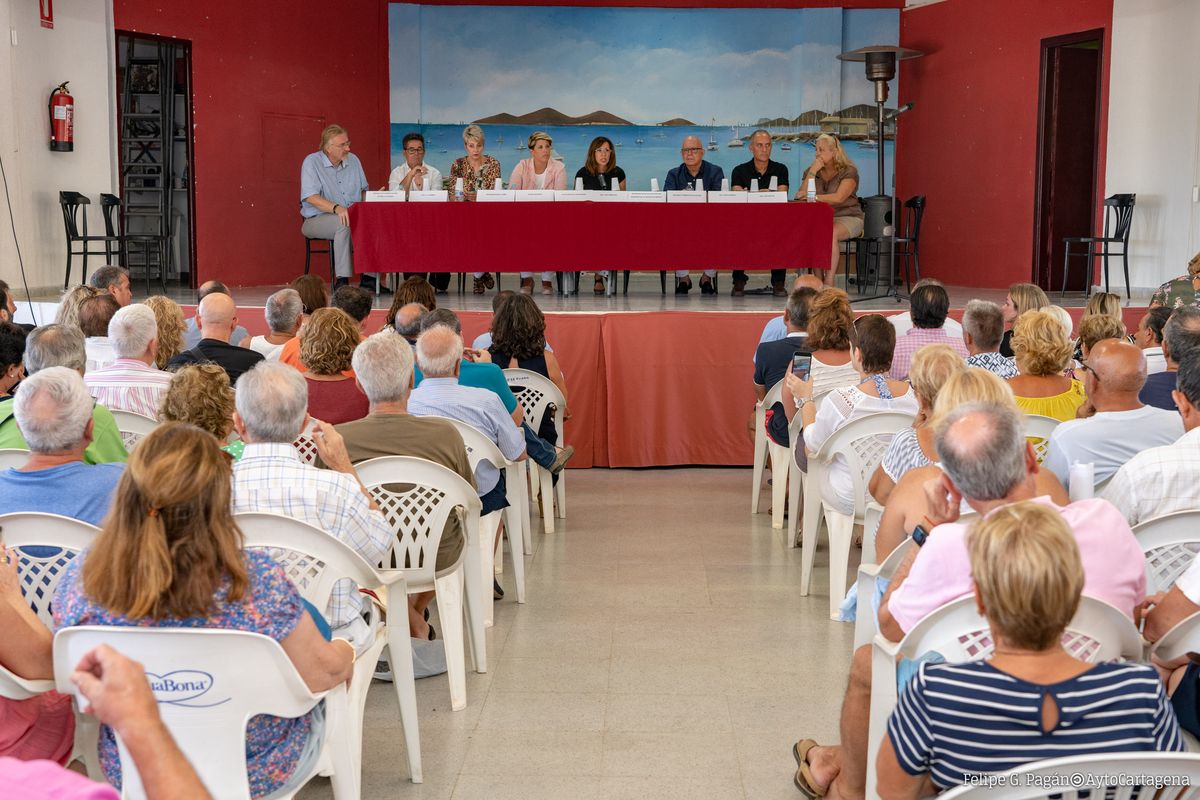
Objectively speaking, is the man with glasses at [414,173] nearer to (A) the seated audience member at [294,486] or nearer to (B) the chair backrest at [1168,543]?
(A) the seated audience member at [294,486]

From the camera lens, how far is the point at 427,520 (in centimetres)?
319

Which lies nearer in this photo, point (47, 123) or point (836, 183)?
point (836, 183)

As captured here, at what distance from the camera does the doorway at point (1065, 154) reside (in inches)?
417

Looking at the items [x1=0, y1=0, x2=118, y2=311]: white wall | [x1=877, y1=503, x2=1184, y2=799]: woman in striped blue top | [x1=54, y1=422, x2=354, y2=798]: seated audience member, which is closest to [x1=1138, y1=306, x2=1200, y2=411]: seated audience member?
[x1=877, y1=503, x2=1184, y2=799]: woman in striped blue top

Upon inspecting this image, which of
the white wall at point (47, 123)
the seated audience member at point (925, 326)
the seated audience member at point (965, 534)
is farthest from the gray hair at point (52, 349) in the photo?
the white wall at point (47, 123)

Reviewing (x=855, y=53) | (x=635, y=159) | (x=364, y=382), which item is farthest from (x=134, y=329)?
(x=635, y=159)

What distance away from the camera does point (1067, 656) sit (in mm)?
1705

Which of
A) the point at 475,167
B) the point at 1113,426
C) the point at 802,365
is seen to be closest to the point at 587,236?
the point at 475,167

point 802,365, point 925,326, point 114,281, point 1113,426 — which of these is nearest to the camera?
point 1113,426

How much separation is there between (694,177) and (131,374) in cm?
609

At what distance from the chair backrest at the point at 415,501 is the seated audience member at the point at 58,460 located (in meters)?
0.70

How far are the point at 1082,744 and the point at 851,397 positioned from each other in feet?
8.05

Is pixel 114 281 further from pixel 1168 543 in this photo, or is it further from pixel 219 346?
pixel 1168 543

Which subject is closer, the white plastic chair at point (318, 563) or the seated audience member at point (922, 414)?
the white plastic chair at point (318, 563)
